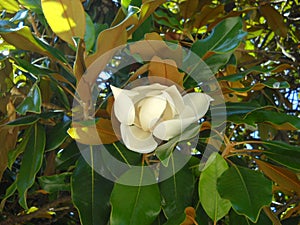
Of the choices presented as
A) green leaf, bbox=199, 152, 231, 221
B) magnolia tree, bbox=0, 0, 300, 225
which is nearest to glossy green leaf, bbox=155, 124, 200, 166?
magnolia tree, bbox=0, 0, 300, 225

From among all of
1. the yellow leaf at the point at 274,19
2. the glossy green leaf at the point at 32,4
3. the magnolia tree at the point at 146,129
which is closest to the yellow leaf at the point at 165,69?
the magnolia tree at the point at 146,129

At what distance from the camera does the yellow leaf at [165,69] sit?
996 millimetres

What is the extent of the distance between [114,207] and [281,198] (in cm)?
136

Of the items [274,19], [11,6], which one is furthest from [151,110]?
[274,19]

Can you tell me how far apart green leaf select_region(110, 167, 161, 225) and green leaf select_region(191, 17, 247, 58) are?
0.93 feet

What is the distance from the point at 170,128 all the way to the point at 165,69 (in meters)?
0.15

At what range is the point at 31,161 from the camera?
44.1 inches

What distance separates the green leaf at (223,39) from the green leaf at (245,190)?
0.80 feet

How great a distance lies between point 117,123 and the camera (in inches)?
39.9

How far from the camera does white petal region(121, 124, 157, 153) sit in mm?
935

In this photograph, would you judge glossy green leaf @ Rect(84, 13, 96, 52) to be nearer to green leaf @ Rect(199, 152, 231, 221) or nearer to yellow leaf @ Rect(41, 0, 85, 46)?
yellow leaf @ Rect(41, 0, 85, 46)

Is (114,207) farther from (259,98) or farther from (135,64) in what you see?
(259,98)

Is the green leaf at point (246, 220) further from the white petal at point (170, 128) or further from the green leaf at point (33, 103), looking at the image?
the green leaf at point (33, 103)

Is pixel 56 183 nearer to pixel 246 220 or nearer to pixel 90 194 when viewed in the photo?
pixel 90 194
